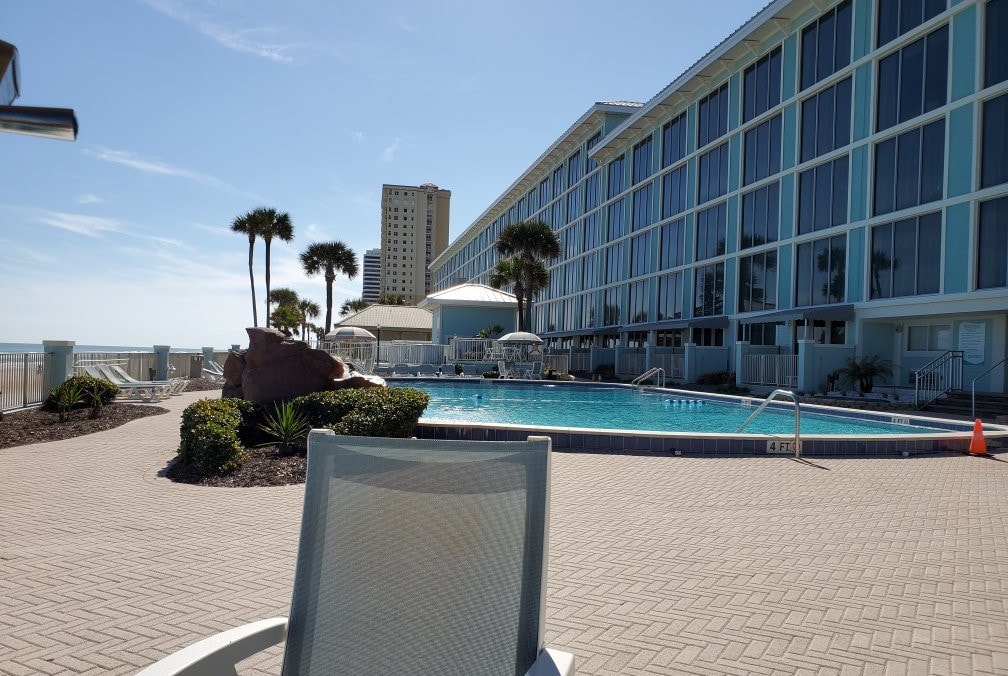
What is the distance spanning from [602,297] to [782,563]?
38.6 metres

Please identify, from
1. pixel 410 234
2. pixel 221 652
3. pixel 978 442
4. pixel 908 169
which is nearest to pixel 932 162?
pixel 908 169

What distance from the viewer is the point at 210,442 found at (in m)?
7.49

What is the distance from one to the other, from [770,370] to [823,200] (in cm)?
640

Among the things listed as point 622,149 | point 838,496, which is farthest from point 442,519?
point 622,149

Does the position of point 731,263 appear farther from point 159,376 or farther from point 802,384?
point 159,376

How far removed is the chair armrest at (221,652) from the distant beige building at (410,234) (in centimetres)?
14774

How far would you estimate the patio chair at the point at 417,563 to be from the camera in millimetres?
2016

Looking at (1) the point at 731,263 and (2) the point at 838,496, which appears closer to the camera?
(2) the point at 838,496

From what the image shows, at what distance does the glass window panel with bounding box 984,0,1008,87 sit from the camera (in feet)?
58.6

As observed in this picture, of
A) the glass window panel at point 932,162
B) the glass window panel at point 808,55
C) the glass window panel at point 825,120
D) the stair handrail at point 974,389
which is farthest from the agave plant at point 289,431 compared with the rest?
the glass window panel at point 808,55

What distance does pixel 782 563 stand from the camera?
477cm

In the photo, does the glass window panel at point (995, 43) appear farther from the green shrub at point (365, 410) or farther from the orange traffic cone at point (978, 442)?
the green shrub at point (365, 410)

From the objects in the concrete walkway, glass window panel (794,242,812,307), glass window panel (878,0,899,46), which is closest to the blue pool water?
the concrete walkway

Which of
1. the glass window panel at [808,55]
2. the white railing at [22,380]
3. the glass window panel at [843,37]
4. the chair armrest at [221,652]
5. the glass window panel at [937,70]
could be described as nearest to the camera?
the chair armrest at [221,652]
